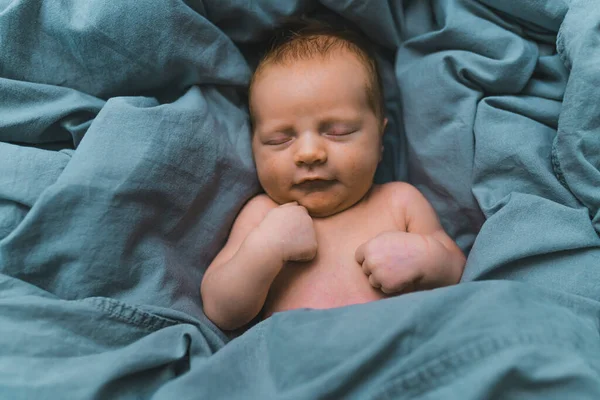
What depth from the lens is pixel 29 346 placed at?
32.6 inches

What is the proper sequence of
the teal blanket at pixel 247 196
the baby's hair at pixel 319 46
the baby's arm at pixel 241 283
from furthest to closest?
the baby's hair at pixel 319 46
the baby's arm at pixel 241 283
the teal blanket at pixel 247 196

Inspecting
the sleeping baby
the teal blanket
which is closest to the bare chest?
the sleeping baby

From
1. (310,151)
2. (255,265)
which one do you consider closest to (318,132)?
(310,151)

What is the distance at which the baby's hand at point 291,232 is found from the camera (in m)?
1.03

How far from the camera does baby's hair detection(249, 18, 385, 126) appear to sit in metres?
1.14

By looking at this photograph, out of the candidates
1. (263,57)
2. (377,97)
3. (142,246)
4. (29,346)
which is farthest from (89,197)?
(377,97)

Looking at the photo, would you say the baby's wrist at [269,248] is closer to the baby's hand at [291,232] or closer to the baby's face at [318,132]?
the baby's hand at [291,232]

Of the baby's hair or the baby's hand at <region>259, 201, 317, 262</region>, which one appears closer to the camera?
the baby's hand at <region>259, 201, 317, 262</region>

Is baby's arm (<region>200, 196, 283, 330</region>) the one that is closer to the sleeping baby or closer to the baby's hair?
the sleeping baby

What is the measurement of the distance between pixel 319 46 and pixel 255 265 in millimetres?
452

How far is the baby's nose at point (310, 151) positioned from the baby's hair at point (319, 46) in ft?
0.51

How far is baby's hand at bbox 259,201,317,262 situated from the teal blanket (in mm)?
133

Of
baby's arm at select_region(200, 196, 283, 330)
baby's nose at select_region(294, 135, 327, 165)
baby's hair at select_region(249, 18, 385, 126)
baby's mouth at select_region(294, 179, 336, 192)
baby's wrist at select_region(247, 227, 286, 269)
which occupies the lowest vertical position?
baby's arm at select_region(200, 196, 283, 330)

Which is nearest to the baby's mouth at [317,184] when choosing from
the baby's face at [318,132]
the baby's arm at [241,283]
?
the baby's face at [318,132]
